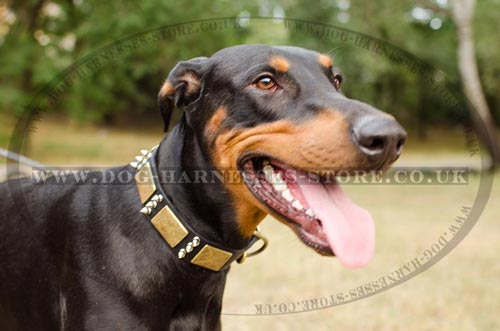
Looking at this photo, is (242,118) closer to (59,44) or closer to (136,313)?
(136,313)

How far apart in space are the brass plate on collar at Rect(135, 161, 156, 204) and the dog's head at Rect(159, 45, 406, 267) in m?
0.26

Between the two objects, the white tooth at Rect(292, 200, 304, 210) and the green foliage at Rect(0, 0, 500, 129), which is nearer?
the white tooth at Rect(292, 200, 304, 210)

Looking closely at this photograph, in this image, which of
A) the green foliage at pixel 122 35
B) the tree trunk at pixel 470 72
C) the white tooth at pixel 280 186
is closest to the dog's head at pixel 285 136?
the white tooth at pixel 280 186

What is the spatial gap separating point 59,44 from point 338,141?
13888 millimetres

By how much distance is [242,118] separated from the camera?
7.37 feet

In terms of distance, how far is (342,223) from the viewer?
2107 millimetres

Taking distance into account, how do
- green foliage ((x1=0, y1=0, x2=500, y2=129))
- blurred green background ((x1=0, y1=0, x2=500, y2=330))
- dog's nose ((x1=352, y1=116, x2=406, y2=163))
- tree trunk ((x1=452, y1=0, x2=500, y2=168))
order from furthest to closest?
tree trunk ((x1=452, y1=0, x2=500, y2=168)) < green foliage ((x1=0, y1=0, x2=500, y2=129)) < blurred green background ((x1=0, y1=0, x2=500, y2=330)) < dog's nose ((x1=352, y1=116, x2=406, y2=163))

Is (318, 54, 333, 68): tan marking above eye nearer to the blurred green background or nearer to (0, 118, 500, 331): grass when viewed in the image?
the blurred green background

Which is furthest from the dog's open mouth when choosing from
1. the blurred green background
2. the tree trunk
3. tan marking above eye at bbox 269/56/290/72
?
the tree trunk

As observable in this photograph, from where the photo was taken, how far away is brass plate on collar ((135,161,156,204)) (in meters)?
2.20

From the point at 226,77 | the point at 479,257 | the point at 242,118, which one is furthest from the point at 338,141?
the point at 479,257

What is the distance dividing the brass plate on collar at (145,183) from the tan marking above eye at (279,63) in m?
0.66

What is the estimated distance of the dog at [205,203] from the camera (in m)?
2.06

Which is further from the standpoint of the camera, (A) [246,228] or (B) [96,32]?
(B) [96,32]
